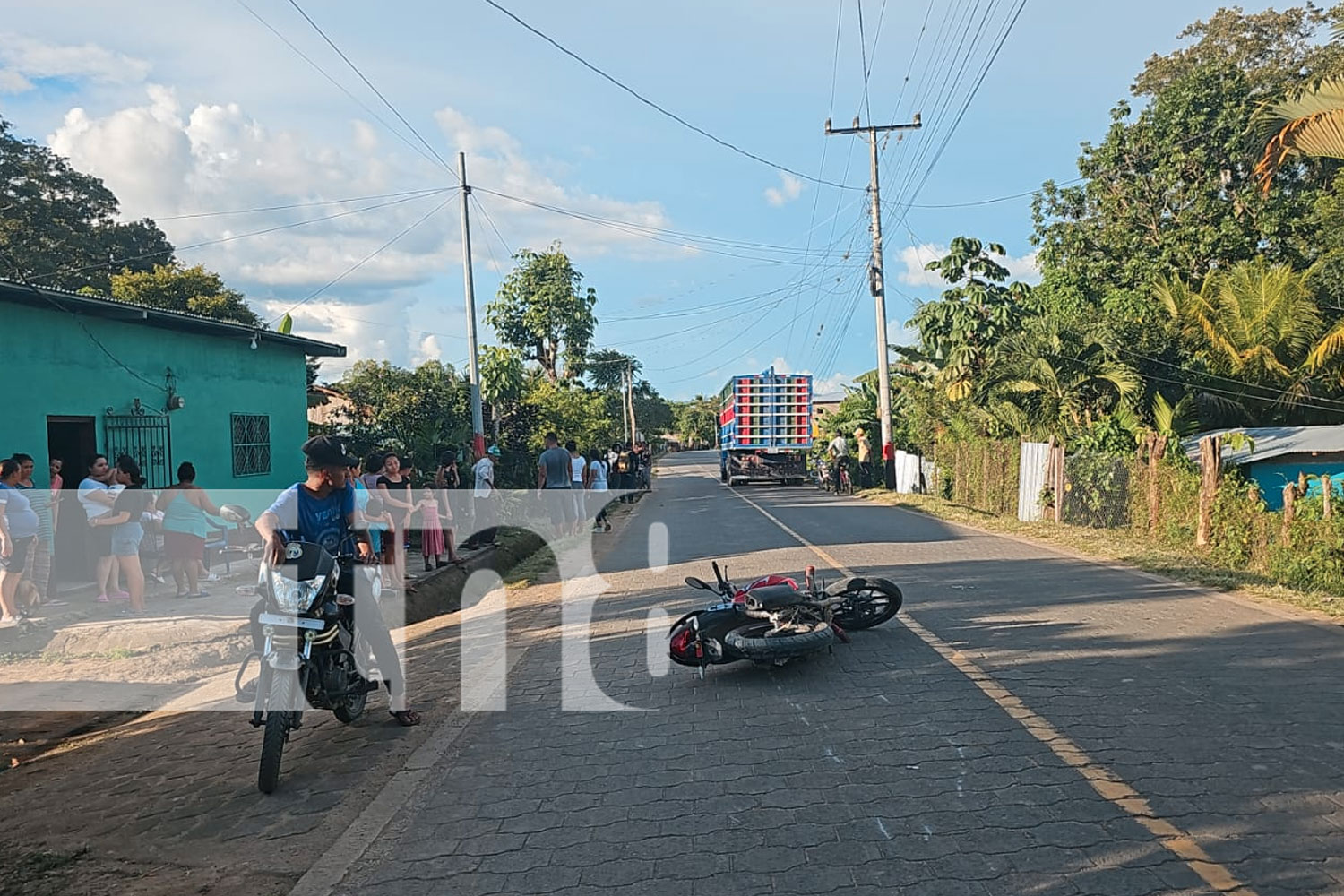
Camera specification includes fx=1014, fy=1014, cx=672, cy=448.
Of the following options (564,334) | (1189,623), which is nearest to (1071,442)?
(1189,623)

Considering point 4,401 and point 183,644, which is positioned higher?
point 4,401

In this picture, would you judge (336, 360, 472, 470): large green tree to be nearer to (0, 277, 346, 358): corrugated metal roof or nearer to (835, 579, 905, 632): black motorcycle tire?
(0, 277, 346, 358): corrugated metal roof

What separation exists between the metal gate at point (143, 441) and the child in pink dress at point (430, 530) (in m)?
3.33

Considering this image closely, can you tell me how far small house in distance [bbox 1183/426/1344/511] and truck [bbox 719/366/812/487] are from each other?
20.3 m

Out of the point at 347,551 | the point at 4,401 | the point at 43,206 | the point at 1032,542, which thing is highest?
the point at 43,206

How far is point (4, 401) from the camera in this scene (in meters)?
11.5

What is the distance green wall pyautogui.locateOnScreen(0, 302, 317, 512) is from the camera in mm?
11797

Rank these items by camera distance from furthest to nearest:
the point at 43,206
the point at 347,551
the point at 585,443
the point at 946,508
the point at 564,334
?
the point at 564,334
the point at 43,206
the point at 585,443
the point at 946,508
the point at 347,551

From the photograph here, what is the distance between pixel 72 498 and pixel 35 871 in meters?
8.66

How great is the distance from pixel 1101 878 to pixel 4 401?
12173mm

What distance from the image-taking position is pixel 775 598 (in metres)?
7.35

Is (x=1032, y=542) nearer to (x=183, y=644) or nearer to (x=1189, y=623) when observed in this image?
(x=1189, y=623)

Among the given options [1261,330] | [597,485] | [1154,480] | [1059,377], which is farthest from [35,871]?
[1261,330]

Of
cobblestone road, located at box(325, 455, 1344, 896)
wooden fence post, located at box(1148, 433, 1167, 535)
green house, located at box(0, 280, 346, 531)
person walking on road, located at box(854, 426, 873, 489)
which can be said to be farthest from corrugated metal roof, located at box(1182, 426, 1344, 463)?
person walking on road, located at box(854, 426, 873, 489)
